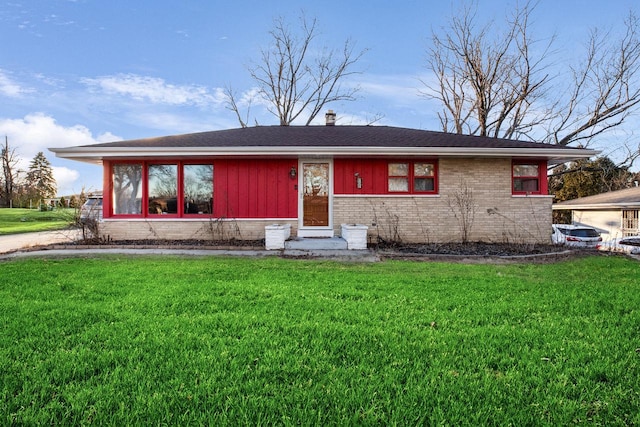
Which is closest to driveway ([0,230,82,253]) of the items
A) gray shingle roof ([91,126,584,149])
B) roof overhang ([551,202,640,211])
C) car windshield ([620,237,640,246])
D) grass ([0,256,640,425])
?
gray shingle roof ([91,126,584,149])

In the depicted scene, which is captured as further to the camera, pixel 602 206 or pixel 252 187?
pixel 602 206

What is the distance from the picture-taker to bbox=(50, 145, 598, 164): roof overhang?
9.97 metres

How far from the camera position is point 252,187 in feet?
36.0

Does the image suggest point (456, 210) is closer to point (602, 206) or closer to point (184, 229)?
point (184, 229)

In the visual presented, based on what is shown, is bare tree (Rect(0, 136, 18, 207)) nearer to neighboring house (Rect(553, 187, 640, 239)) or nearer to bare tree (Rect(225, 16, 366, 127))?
bare tree (Rect(225, 16, 366, 127))

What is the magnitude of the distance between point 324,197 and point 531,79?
64.7 feet

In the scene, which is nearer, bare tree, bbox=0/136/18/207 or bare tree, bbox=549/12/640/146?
bare tree, bbox=549/12/640/146

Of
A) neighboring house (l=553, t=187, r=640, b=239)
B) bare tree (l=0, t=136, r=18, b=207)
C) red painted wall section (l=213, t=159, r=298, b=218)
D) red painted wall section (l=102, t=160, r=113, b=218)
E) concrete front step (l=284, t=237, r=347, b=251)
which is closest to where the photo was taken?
concrete front step (l=284, t=237, r=347, b=251)

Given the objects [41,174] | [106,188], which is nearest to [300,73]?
[106,188]

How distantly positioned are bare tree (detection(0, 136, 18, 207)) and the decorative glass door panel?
4712 centimetres

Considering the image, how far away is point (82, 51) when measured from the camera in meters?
12.5

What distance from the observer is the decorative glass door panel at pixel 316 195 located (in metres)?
11.0

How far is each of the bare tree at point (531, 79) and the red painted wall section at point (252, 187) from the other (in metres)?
18.4

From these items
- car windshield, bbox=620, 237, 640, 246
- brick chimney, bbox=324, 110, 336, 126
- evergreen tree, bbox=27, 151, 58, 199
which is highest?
evergreen tree, bbox=27, 151, 58, 199
